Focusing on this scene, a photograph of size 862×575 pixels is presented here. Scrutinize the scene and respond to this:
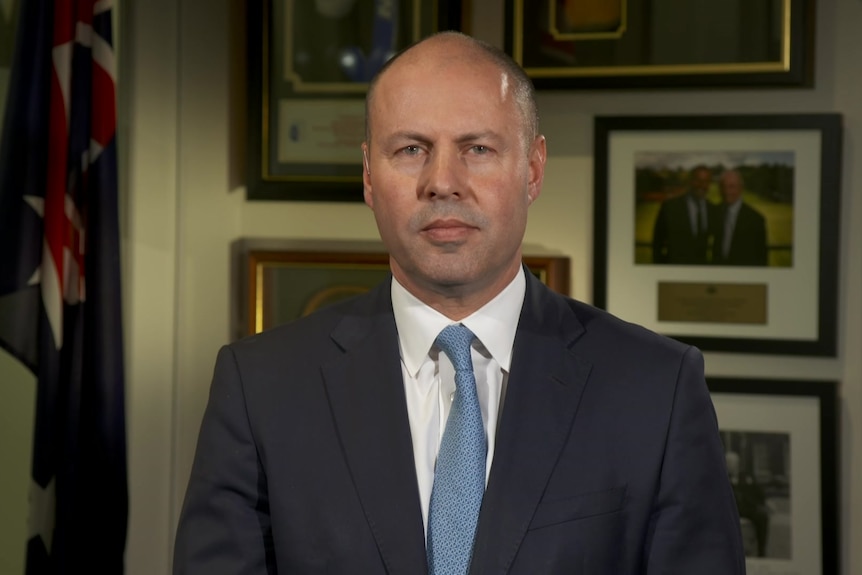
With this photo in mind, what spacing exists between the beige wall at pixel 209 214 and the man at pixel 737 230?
0.17m

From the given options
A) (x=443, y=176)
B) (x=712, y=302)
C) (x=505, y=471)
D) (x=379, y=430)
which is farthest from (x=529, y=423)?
(x=712, y=302)

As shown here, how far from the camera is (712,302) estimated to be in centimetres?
254

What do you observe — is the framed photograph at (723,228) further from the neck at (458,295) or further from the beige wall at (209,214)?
the neck at (458,295)

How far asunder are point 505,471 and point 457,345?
161 millimetres

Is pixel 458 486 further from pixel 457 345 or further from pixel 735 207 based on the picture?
pixel 735 207

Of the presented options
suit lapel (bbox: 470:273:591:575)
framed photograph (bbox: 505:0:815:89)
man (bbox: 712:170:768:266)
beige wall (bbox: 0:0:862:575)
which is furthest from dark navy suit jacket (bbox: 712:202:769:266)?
suit lapel (bbox: 470:273:591:575)

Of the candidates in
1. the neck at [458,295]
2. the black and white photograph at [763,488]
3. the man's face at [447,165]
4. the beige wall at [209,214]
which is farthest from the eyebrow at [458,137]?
the black and white photograph at [763,488]

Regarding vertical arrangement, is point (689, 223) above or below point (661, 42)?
below

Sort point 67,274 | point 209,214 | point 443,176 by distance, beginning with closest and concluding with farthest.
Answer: point 443,176
point 67,274
point 209,214

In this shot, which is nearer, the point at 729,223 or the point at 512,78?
the point at 512,78

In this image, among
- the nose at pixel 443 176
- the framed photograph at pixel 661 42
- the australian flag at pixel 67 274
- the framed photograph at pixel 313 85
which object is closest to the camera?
the nose at pixel 443 176

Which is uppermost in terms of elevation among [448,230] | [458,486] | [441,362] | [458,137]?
[458,137]

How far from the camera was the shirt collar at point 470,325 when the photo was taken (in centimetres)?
133

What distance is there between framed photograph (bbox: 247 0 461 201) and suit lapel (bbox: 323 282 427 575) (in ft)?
4.41
